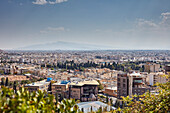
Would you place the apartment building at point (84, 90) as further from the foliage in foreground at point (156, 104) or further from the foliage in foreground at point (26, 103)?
the foliage in foreground at point (26, 103)

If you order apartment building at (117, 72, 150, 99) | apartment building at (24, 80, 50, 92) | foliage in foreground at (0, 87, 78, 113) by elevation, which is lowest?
apartment building at (24, 80, 50, 92)

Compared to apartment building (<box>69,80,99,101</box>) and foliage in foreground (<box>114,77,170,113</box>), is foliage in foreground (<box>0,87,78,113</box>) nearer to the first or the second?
foliage in foreground (<box>114,77,170,113</box>)

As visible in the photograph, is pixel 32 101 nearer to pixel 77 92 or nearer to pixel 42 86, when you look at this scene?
pixel 77 92

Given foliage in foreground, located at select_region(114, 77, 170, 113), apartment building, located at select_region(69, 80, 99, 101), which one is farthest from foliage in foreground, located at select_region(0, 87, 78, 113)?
apartment building, located at select_region(69, 80, 99, 101)

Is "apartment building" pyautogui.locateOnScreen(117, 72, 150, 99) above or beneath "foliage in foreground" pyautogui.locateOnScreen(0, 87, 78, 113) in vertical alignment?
beneath

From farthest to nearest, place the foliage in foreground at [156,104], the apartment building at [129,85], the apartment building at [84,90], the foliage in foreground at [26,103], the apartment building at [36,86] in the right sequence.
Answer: the apartment building at [36,86] < the apartment building at [84,90] < the apartment building at [129,85] < the foliage in foreground at [156,104] < the foliage in foreground at [26,103]

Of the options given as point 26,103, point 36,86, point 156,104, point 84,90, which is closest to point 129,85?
point 84,90

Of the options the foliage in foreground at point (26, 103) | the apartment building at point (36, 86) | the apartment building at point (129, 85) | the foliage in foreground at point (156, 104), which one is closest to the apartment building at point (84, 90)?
the apartment building at point (129, 85)

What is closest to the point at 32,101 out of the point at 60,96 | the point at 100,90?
the point at 60,96
